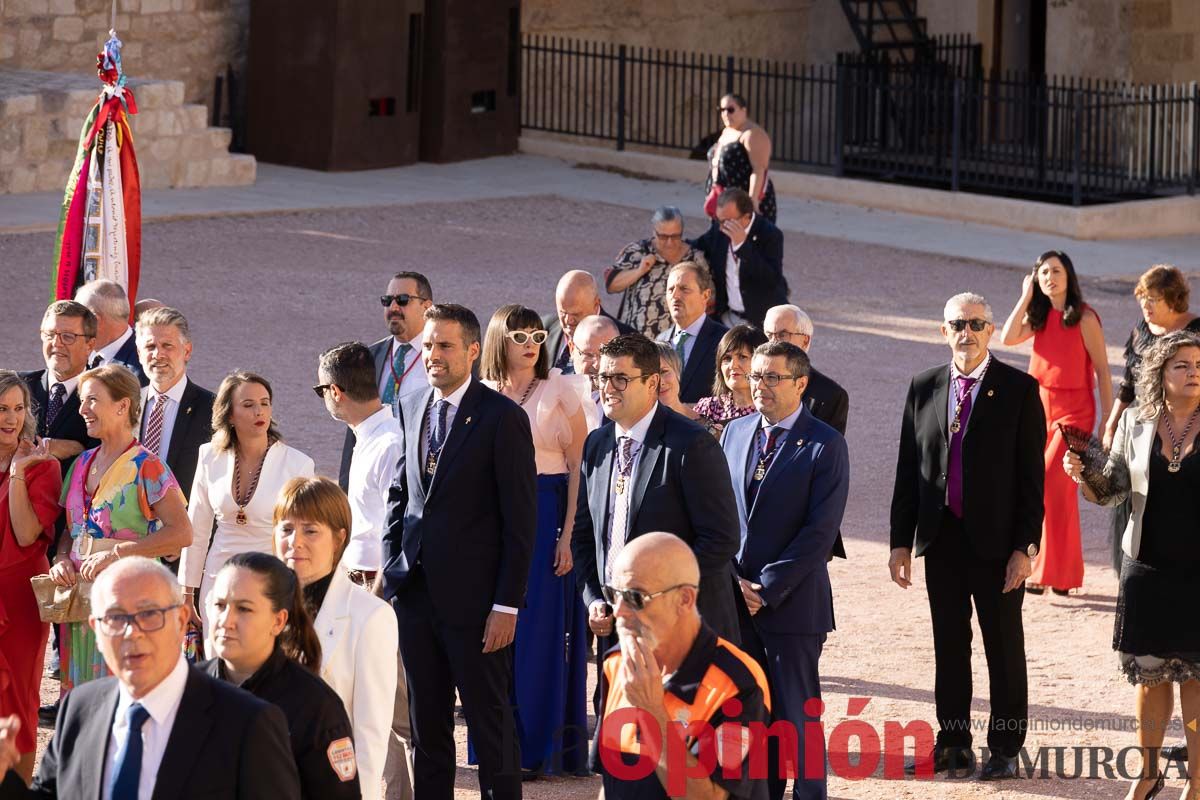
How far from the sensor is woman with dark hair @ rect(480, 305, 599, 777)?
7.30 m

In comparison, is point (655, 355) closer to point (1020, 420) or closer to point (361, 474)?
point (361, 474)

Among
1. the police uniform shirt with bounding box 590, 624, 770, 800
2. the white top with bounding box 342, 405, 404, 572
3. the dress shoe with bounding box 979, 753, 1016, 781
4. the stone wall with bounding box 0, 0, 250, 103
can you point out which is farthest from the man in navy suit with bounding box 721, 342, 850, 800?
the stone wall with bounding box 0, 0, 250, 103

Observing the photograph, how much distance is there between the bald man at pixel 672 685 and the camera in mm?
4477

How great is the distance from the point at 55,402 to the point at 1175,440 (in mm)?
4154

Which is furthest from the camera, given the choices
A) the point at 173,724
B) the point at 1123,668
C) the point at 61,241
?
the point at 61,241

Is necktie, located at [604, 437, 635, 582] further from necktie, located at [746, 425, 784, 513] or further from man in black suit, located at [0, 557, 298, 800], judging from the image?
man in black suit, located at [0, 557, 298, 800]

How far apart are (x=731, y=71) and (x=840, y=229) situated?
3.00 metres

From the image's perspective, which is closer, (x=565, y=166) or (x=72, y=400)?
(x=72, y=400)

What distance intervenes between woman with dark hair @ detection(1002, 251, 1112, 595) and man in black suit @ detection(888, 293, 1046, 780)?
7.69ft

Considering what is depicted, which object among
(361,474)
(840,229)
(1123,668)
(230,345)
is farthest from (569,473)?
(840,229)

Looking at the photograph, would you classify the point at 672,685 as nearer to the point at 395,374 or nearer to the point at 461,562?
the point at 461,562

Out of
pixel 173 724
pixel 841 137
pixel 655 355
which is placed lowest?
pixel 173 724

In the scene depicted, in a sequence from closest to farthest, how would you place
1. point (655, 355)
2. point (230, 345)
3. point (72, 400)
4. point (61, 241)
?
1. point (655, 355)
2. point (72, 400)
3. point (61, 241)
4. point (230, 345)

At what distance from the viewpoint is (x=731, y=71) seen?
2223cm
